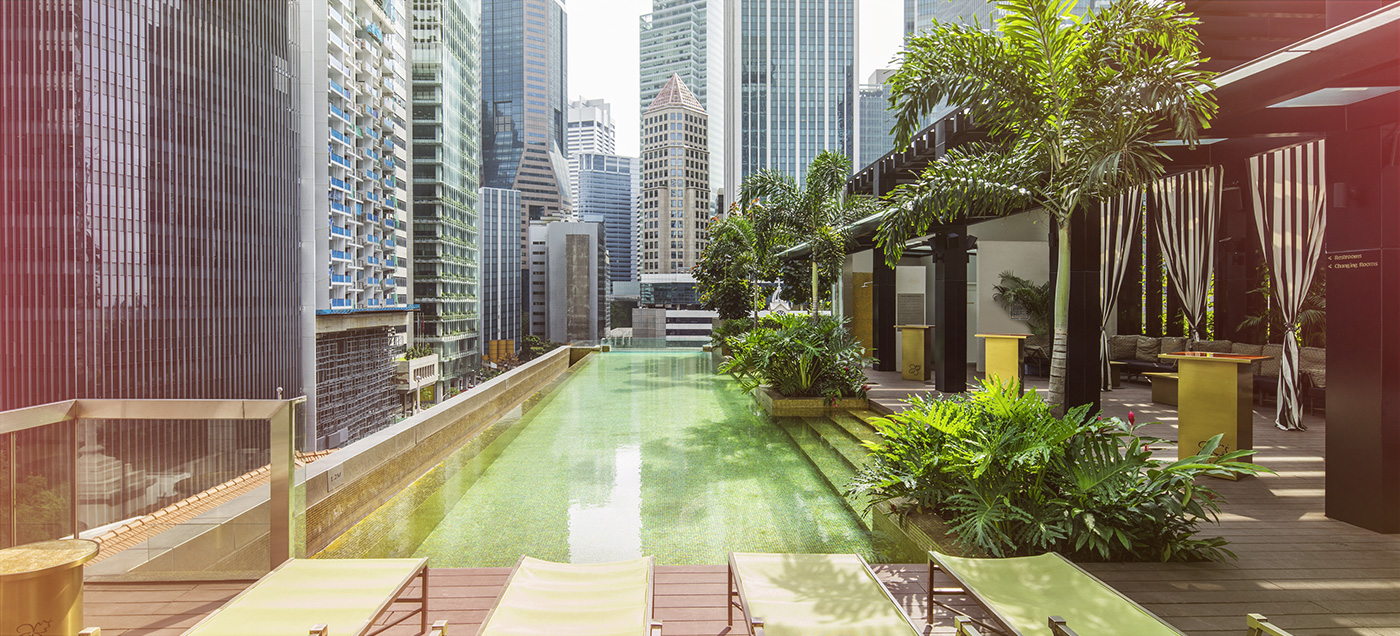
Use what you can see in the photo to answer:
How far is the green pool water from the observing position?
13.2 ft

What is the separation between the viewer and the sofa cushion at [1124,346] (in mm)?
11219

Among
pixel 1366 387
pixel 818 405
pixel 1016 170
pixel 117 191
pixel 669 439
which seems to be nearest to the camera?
pixel 1366 387

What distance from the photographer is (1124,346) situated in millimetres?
11250

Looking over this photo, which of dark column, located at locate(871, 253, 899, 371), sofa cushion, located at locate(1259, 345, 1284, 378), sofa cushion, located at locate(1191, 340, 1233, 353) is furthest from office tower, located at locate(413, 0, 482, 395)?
sofa cushion, located at locate(1259, 345, 1284, 378)

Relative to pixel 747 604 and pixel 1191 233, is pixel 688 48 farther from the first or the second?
pixel 747 604

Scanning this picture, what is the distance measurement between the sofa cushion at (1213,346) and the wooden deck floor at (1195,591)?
6614 mm

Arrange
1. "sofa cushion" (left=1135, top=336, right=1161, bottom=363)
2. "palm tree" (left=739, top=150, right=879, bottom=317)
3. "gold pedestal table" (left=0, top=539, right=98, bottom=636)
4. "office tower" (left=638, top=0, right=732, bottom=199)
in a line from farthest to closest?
"office tower" (left=638, top=0, right=732, bottom=199), "palm tree" (left=739, top=150, right=879, bottom=317), "sofa cushion" (left=1135, top=336, right=1161, bottom=363), "gold pedestal table" (left=0, top=539, right=98, bottom=636)

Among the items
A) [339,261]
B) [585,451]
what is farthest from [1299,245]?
[339,261]

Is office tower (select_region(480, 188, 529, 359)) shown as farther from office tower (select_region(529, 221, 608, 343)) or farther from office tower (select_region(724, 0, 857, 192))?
office tower (select_region(724, 0, 857, 192))

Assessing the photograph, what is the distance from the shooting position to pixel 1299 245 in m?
7.91

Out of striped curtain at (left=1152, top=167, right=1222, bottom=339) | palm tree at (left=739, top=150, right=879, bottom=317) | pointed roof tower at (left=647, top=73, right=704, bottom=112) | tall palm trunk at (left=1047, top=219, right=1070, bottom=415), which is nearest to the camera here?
tall palm trunk at (left=1047, top=219, right=1070, bottom=415)

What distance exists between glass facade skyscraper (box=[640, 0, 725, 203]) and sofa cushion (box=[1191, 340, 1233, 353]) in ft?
365

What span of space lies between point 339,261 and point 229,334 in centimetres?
1041

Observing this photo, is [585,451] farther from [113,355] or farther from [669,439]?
[113,355]
